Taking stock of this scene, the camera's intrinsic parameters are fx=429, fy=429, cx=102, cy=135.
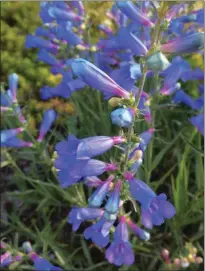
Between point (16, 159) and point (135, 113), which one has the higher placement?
point (135, 113)

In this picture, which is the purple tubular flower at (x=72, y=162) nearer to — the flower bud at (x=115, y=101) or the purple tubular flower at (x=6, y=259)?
the flower bud at (x=115, y=101)

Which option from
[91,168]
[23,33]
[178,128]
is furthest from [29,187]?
[91,168]

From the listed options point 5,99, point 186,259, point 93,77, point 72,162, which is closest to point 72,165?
point 72,162

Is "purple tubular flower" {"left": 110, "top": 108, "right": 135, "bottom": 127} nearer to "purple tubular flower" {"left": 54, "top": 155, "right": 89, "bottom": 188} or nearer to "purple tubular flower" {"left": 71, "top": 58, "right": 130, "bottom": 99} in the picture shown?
"purple tubular flower" {"left": 71, "top": 58, "right": 130, "bottom": 99}

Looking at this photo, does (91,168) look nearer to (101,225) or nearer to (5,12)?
(101,225)

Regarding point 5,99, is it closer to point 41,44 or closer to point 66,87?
point 66,87

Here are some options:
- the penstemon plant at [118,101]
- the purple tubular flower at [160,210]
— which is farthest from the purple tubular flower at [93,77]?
the purple tubular flower at [160,210]

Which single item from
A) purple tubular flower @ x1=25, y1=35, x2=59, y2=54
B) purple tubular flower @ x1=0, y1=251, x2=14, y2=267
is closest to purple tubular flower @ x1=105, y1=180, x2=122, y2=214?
purple tubular flower @ x1=0, y1=251, x2=14, y2=267
